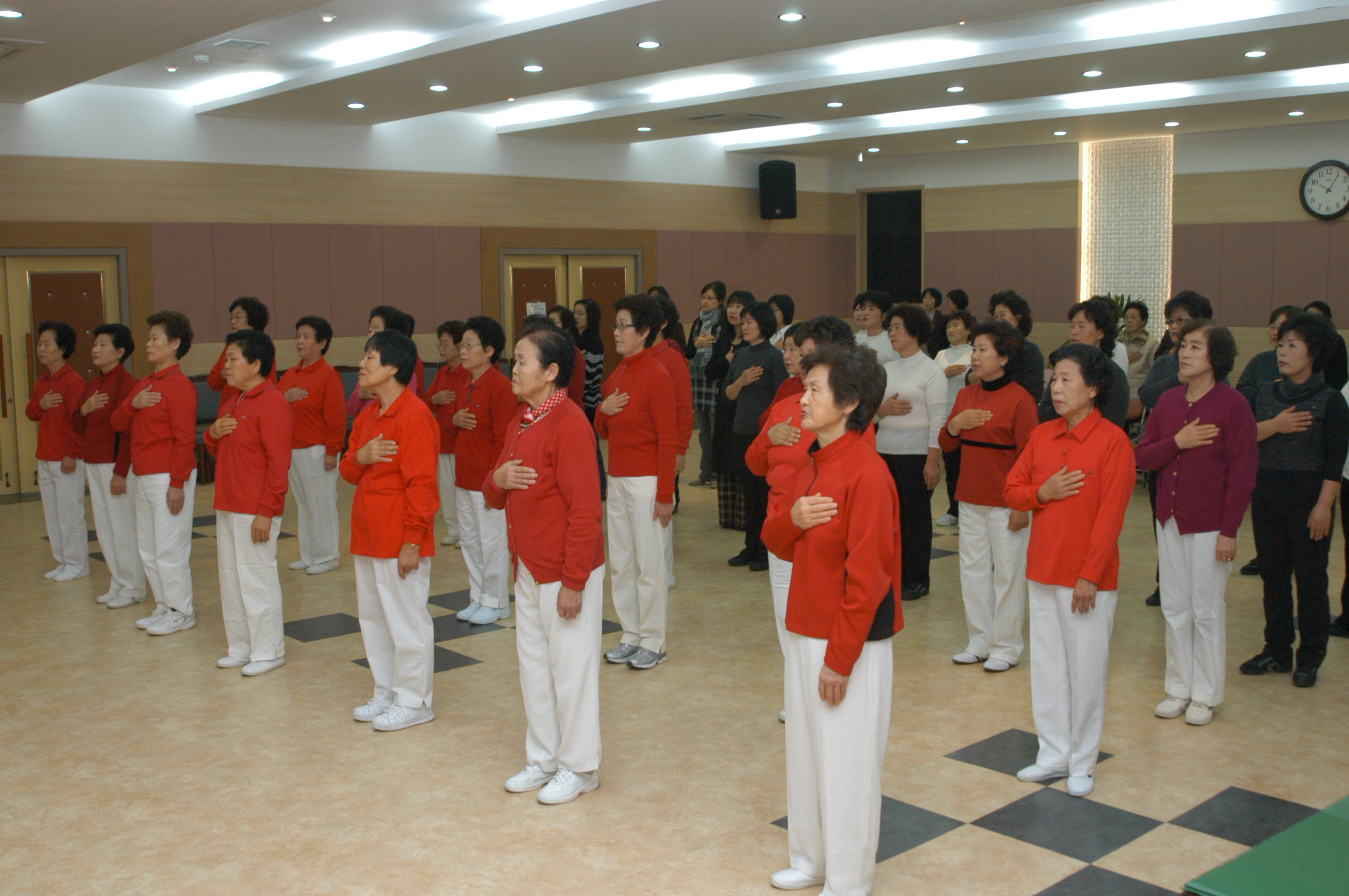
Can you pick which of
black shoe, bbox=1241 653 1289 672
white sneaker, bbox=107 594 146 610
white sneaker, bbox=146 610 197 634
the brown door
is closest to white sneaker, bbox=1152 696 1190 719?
black shoe, bbox=1241 653 1289 672

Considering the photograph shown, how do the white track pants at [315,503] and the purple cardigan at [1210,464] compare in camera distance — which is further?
the white track pants at [315,503]

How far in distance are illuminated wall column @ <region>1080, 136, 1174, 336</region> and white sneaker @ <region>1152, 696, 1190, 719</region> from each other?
9951 mm

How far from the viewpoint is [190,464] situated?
19.8ft

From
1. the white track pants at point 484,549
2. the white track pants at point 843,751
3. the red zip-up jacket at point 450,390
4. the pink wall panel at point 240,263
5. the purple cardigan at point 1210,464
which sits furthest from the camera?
the pink wall panel at point 240,263

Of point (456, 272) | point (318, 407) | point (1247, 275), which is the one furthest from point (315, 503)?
point (1247, 275)

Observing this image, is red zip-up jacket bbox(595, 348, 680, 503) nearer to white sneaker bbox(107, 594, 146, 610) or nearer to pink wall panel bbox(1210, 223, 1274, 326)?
white sneaker bbox(107, 594, 146, 610)

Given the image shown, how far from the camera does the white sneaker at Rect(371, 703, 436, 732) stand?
15.6ft

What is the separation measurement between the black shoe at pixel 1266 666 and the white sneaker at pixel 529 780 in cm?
320

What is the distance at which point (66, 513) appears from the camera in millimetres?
7496

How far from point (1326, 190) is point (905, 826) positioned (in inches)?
450

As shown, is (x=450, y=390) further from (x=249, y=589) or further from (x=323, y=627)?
(x=249, y=589)

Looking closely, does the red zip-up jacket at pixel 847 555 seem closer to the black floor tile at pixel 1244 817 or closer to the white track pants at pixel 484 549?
the black floor tile at pixel 1244 817

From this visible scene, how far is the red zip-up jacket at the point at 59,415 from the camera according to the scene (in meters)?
7.16

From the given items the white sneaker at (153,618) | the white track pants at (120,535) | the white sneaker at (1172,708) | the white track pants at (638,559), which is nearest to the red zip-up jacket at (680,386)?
the white track pants at (638,559)
